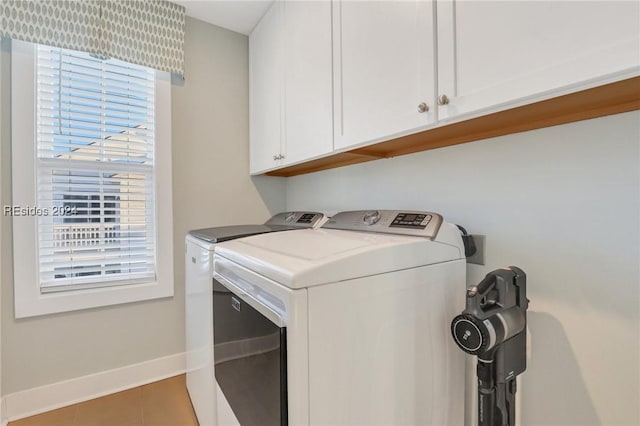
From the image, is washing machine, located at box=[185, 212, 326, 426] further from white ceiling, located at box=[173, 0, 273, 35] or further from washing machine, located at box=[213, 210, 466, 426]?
white ceiling, located at box=[173, 0, 273, 35]

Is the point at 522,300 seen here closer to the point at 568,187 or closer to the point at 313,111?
the point at 568,187

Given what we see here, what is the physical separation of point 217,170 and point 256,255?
4.83 ft

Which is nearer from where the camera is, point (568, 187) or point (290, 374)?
point (290, 374)

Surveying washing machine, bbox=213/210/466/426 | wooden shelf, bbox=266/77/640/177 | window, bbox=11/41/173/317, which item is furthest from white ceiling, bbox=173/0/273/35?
washing machine, bbox=213/210/466/426

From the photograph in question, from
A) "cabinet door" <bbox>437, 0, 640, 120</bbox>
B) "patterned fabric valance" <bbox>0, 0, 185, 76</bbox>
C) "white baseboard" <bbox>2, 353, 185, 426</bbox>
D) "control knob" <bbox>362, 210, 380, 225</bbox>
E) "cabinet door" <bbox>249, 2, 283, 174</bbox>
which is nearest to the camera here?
"cabinet door" <bbox>437, 0, 640, 120</bbox>

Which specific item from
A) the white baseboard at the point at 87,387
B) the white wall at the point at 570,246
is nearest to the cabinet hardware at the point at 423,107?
the white wall at the point at 570,246

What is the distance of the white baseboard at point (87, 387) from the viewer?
1688 mm

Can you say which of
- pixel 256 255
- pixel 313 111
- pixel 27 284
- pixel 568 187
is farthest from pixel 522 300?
pixel 27 284

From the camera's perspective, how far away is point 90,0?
1.72m

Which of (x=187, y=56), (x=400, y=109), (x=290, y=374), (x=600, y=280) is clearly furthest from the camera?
(x=187, y=56)

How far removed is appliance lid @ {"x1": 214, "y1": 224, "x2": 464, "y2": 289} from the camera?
0.78 metres

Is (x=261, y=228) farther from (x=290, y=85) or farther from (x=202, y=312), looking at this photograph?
(x=290, y=85)

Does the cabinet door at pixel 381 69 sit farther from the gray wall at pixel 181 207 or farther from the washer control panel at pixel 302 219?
the gray wall at pixel 181 207

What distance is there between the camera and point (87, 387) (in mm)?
1850
